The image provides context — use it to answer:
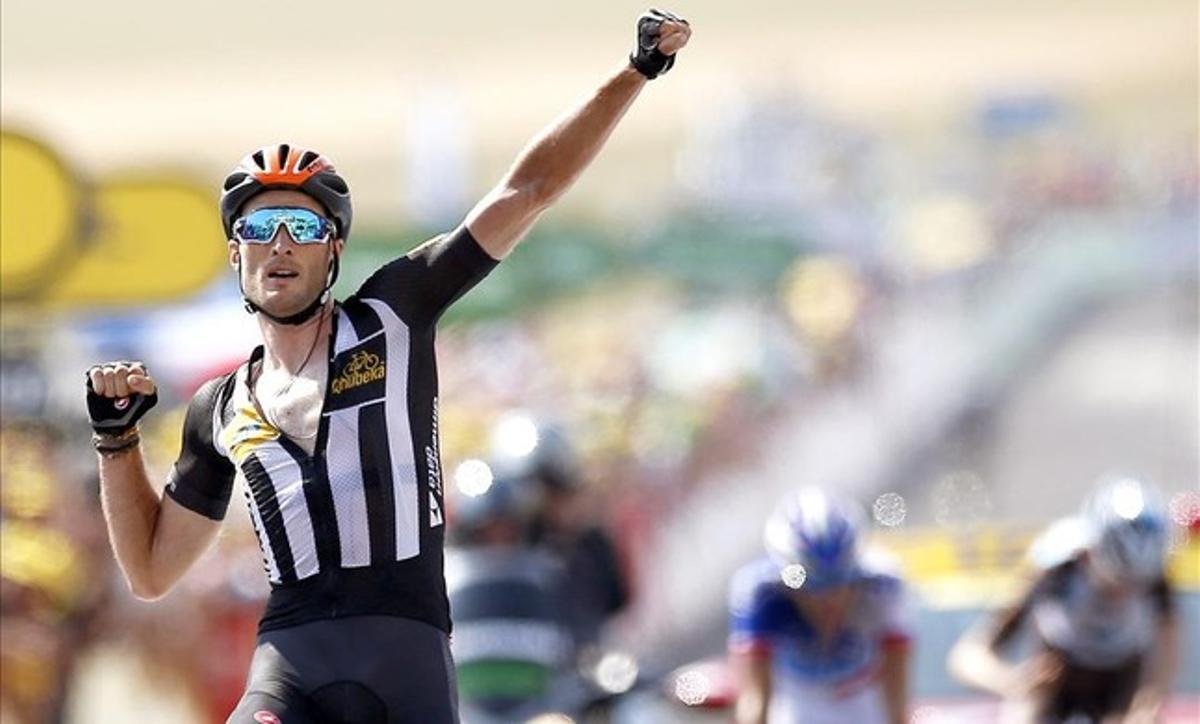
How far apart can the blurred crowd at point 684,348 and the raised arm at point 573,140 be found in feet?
13.7

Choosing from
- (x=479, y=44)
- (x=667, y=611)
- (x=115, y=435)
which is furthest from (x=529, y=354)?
(x=479, y=44)

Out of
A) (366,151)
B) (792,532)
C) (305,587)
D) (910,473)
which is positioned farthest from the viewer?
(366,151)

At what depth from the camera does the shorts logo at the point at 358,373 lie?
5543 mm

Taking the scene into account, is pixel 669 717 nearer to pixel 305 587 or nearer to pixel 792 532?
pixel 792 532

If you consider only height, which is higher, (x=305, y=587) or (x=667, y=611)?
(x=667, y=611)

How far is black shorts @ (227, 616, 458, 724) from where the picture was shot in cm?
537

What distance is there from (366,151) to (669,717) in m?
92.6

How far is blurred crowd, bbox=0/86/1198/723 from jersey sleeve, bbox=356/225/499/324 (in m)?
4.21

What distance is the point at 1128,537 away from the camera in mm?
10086

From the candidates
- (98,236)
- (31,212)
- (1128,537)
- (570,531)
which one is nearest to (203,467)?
(1128,537)

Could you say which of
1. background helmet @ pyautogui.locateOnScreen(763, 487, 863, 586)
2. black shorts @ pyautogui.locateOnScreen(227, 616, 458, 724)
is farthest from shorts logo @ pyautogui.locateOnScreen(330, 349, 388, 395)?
background helmet @ pyautogui.locateOnScreen(763, 487, 863, 586)

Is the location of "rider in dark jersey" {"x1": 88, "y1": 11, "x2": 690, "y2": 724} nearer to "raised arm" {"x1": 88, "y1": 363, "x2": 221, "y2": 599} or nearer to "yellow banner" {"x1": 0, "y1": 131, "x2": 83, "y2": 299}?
"raised arm" {"x1": 88, "y1": 363, "x2": 221, "y2": 599}

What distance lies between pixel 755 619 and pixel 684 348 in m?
19.4

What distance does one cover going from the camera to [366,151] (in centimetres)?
10138
